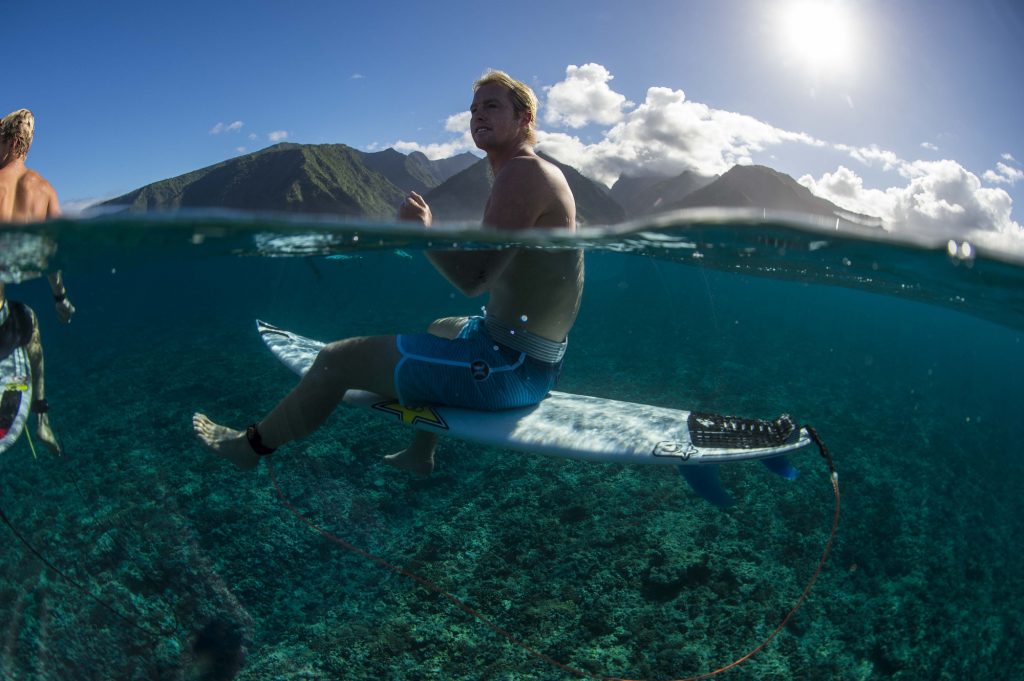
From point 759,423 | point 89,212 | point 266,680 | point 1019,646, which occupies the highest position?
point 89,212

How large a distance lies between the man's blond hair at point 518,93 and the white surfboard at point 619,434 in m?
2.04

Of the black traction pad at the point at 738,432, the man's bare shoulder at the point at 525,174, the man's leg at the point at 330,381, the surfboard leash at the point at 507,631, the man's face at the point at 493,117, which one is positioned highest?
the man's face at the point at 493,117

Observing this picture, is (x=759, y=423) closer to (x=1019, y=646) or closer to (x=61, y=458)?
(x=1019, y=646)

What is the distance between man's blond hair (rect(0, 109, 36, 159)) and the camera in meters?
3.95

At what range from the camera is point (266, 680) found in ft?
11.9

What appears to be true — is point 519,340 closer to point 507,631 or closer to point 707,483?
point 707,483

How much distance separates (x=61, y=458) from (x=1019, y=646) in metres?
11.0

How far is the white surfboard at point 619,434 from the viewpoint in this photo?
12.1ft

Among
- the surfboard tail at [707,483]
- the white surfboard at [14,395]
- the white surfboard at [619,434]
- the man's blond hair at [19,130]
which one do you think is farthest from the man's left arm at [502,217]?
the white surfboard at [14,395]

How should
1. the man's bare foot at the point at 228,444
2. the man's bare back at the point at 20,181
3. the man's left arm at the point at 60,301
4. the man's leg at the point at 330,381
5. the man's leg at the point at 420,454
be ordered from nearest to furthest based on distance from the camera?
the man's leg at the point at 330,381 → the man's bare foot at the point at 228,444 → the man's bare back at the point at 20,181 → the man's leg at the point at 420,454 → the man's left arm at the point at 60,301

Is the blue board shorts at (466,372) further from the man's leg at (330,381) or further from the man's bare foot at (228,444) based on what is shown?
the man's bare foot at (228,444)

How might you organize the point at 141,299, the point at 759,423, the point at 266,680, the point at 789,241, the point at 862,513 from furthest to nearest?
1. the point at 141,299
2. the point at 789,241
3. the point at 862,513
4. the point at 759,423
5. the point at 266,680

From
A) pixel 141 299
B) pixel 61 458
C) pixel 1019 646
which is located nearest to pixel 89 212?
pixel 61 458

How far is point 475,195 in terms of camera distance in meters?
5.09
